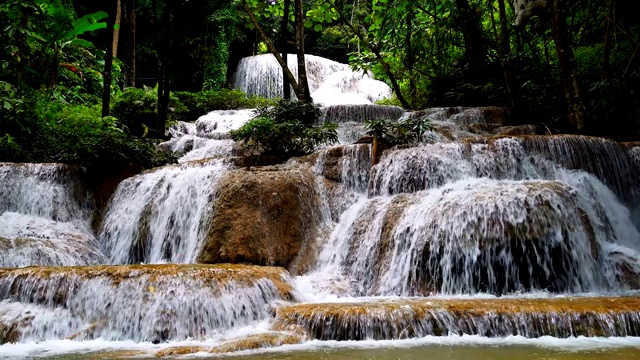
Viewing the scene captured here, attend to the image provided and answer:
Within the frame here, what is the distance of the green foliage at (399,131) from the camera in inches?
380

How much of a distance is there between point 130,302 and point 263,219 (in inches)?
121

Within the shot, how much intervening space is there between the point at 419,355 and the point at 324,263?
405 centimetres

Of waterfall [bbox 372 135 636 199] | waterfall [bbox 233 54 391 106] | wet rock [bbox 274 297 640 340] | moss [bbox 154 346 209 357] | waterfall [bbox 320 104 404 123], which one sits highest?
waterfall [bbox 233 54 391 106]

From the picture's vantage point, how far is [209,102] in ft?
58.7

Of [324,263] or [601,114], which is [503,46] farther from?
[324,263]

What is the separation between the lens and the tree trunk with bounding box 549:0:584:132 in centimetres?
903

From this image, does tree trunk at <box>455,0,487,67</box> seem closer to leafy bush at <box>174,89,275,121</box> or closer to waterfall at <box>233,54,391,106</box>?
leafy bush at <box>174,89,275,121</box>

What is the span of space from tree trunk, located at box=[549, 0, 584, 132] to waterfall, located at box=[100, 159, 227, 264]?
637 centimetres

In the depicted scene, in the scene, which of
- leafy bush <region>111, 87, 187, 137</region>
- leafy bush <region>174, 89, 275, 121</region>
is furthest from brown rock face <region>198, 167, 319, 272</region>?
leafy bush <region>174, 89, 275, 121</region>

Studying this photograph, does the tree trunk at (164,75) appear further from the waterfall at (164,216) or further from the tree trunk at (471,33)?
the tree trunk at (471,33)

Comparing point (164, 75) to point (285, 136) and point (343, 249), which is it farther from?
point (343, 249)

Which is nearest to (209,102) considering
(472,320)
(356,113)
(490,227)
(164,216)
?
(356,113)

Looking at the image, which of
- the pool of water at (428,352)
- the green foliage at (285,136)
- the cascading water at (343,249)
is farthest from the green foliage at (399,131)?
the pool of water at (428,352)

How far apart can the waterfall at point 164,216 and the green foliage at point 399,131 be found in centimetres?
293
